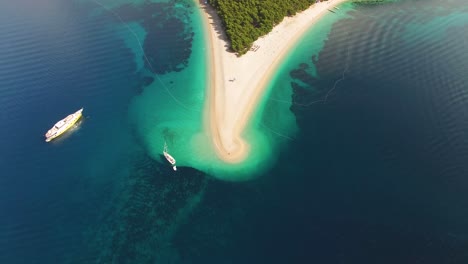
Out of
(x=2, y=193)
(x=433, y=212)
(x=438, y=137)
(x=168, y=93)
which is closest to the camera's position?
(x=433, y=212)

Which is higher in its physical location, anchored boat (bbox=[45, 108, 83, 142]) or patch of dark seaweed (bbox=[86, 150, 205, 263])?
anchored boat (bbox=[45, 108, 83, 142])

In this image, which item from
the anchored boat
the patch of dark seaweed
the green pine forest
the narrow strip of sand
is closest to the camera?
the patch of dark seaweed

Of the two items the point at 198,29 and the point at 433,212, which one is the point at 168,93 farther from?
the point at 433,212

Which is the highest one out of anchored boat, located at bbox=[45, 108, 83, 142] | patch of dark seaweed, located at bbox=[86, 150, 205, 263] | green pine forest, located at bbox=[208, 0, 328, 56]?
green pine forest, located at bbox=[208, 0, 328, 56]

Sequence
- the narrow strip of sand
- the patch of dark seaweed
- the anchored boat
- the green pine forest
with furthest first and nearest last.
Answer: the green pine forest
the narrow strip of sand
the anchored boat
the patch of dark seaweed

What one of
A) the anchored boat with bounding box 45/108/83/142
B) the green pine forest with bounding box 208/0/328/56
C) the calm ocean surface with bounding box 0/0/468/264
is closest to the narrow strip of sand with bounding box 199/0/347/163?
the green pine forest with bounding box 208/0/328/56

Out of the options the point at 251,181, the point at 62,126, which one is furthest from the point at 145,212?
the point at 62,126

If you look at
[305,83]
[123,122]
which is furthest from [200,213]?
[305,83]

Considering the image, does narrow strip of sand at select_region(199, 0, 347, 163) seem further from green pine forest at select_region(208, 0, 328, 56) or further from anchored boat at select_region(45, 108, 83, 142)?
anchored boat at select_region(45, 108, 83, 142)
